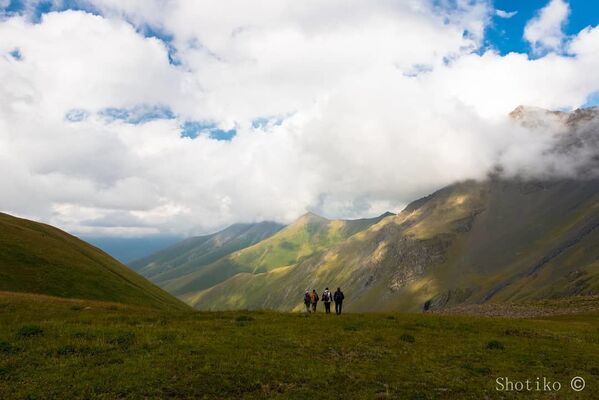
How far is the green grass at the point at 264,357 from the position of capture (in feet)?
65.6

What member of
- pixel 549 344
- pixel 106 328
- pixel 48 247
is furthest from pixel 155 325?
pixel 48 247

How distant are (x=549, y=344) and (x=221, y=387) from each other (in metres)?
26.0

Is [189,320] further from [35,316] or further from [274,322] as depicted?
[35,316]

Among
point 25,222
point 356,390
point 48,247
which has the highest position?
point 25,222

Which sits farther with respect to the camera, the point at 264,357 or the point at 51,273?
the point at 51,273

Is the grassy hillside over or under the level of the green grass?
over

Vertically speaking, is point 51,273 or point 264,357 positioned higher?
point 51,273

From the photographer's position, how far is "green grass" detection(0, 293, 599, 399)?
65.6ft

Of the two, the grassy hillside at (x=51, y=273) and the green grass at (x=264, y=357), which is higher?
the grassy hillside at (x=51, y=273)

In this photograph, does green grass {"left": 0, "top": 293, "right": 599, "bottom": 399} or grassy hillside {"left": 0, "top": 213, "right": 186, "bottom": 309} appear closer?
green grass {"left": 0, "top": 293, "right": 599, "bottom": 399}

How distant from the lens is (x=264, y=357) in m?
24.4

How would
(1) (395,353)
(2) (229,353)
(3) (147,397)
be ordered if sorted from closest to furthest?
(3) (147,397) < (2) (229,353) < (1) (395,353)

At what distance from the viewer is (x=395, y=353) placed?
27.6m

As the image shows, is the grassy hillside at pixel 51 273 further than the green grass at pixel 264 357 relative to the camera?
Yes
